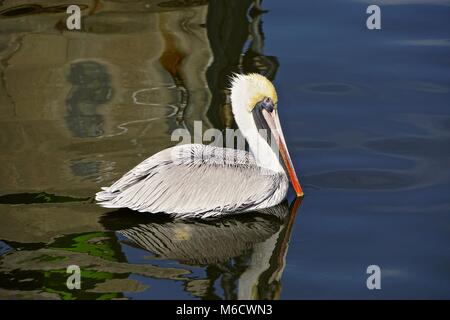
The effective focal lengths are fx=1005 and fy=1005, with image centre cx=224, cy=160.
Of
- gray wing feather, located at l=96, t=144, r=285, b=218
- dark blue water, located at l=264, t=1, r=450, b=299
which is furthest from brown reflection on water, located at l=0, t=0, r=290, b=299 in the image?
dark blue water, located at l=264, t=1, r=450, b=299

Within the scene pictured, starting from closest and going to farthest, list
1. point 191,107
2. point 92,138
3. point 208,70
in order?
1. point 92,138
2. point 191,107
3. point 208,70

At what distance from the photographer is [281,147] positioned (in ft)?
20.7

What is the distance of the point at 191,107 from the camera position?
7332mm

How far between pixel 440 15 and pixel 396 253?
3828 millimetres

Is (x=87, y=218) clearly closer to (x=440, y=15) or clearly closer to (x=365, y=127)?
(x=365, y=127)

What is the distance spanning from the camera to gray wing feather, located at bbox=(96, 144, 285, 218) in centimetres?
592

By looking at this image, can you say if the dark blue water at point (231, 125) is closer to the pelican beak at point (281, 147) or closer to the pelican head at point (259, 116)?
the pelican beak at point (281, 147)

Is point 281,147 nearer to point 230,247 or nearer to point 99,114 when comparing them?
point 230,247

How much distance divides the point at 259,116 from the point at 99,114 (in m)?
1.44

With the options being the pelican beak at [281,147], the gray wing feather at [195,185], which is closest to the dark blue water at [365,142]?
the pelican beak at [281,147]

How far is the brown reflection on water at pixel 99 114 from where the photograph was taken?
212 inches

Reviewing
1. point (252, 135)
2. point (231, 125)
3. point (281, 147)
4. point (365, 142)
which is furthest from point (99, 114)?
point (365, 142)

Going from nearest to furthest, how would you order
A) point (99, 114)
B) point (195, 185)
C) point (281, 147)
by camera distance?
point (195, 185) → point (281, 147) → point (99, 114)

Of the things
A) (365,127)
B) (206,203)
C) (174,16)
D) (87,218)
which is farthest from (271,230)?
(174,16)
